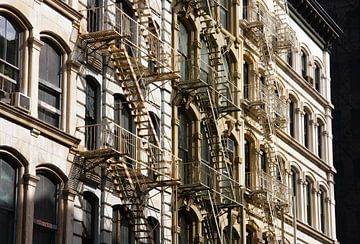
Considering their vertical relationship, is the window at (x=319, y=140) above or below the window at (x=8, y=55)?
above

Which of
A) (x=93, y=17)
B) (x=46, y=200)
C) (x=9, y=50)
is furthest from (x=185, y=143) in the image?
(x=9, y=50)

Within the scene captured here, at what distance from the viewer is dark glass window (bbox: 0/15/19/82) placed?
98.2ft

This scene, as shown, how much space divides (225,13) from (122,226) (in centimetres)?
1562

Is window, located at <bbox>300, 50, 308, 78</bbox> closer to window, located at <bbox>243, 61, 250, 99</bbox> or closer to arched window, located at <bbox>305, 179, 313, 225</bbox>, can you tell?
arched window, located at <bbox>305, 179, 313, 225</bbox>

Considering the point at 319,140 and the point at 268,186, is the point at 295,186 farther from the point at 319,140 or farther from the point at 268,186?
the point at 268,186

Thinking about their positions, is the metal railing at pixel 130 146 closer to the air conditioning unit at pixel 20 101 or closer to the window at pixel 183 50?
the air conditioning unit at pixel 20 101

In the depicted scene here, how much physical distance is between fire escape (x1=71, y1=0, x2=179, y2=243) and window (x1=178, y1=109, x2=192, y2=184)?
90.8 inches

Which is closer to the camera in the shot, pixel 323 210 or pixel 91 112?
pixel 91 112

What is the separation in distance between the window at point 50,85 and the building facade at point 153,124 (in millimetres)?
47

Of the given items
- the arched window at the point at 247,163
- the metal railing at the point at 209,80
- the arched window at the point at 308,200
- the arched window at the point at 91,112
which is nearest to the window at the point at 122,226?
the arched window at the point at 91,112

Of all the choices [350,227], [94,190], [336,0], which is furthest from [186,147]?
[336,0]

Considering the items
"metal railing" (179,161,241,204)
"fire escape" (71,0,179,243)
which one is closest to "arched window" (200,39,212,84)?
"metal railing" (179,161,241,204)

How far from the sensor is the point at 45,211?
3070 cm

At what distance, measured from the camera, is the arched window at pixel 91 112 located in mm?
33281
